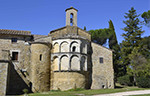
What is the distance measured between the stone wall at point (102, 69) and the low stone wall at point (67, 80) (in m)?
3.06

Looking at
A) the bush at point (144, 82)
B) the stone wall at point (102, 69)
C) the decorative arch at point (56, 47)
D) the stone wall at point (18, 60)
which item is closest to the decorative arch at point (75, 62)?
the decorative arch at point (56, 47)

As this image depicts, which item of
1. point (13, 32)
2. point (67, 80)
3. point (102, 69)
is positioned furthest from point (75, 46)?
point (13, 32)

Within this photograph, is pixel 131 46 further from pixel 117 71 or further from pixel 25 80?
pixel 25 80

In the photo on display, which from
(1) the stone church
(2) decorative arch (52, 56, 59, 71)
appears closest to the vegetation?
(1) the stone church

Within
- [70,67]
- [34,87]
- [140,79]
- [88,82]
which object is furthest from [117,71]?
[34,87]

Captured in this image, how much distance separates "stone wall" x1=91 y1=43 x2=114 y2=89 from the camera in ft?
74.7

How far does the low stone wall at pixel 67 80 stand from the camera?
1947 centimetres

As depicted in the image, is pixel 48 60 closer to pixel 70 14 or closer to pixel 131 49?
pixel 70 14

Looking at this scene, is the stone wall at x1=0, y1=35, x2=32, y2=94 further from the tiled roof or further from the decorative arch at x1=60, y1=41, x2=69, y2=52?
the decorative arch at x1=60, y1=41, x2=69, y2=52

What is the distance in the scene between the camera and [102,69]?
23.3 m

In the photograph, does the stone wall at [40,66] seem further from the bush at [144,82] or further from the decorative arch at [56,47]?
the bush at [144,82]

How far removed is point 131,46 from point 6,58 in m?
23.1

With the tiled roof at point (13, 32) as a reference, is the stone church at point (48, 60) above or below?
below

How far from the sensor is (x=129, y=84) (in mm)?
28328
